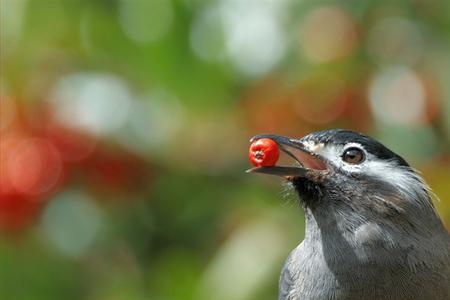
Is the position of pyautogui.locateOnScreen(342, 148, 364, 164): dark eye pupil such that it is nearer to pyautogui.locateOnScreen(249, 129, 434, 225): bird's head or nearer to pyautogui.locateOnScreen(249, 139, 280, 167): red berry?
pyautogui.locateOnScreen(249, 129, 434, 225): bird's head

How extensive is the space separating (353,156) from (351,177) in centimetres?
11

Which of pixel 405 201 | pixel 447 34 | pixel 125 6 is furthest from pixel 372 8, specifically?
pixel 405 201

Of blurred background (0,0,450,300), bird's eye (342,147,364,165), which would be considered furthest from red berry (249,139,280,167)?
blurred background (0,0,450,300)

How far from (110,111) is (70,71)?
46 centimetres

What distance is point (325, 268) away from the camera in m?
6.64

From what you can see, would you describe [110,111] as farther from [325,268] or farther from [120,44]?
[325,268]

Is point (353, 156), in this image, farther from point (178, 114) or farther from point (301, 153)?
point (178, 114)

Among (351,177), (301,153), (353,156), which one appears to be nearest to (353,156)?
(353,156)

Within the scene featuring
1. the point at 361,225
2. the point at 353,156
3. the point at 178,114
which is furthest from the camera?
the point at 178,114

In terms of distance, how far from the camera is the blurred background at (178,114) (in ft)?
26.6

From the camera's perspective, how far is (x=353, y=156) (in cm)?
680

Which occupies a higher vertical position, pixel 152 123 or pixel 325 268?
pixel 152 123

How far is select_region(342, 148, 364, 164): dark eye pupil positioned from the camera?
6.80 meters

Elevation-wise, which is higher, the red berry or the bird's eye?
the red berry
